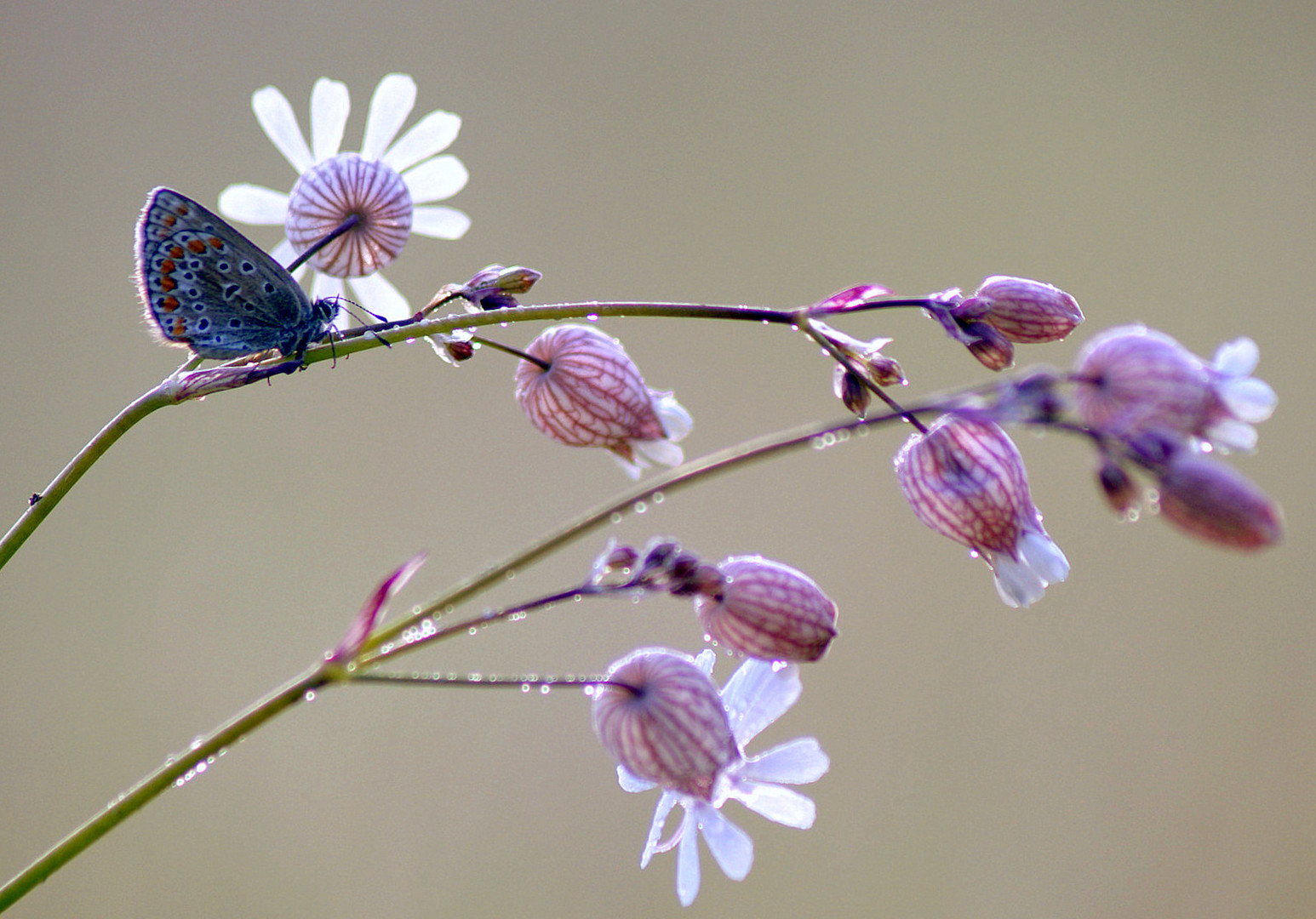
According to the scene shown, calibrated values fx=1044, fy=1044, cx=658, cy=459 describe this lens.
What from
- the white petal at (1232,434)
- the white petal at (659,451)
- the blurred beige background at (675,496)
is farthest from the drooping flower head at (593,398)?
the blurred beige background at (675,496)

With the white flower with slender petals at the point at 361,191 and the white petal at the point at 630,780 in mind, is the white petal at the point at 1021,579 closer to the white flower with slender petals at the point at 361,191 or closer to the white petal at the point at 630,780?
the white petal at the point at 630,780

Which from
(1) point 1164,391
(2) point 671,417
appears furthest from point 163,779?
(1) point 1164,391

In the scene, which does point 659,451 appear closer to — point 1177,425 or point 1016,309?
point 1016,309

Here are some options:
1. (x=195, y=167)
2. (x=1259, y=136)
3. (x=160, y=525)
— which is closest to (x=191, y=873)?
(x=160, y=525)

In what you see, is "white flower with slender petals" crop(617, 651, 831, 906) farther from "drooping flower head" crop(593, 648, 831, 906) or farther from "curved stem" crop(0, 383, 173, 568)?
"curved stem" crop(0, 383, 173, 568)

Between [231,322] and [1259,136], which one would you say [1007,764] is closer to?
[1259,136]

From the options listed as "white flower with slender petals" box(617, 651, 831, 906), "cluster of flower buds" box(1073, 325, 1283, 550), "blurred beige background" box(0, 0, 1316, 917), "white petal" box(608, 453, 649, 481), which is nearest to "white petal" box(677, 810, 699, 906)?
"white flower with slender petals" box(617, 651, 831, 906)
